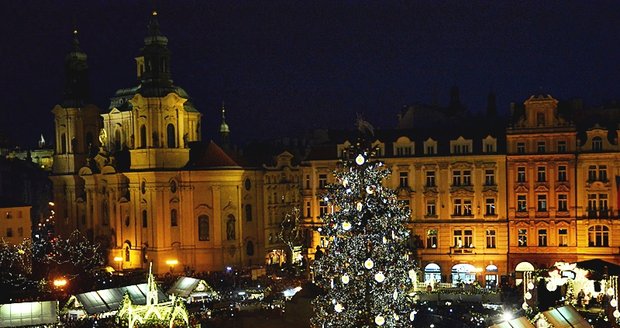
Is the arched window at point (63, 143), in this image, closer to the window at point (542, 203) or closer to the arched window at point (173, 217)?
the arched window at point (173, 217)

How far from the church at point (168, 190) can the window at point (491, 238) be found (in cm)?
2142

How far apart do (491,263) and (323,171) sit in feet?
43.3

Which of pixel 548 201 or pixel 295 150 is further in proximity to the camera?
pixel 295 150

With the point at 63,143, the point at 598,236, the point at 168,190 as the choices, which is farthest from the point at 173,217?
the point at 598,236

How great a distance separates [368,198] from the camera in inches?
1019

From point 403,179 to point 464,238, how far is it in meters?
5.53

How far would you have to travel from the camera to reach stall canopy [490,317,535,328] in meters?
24.6

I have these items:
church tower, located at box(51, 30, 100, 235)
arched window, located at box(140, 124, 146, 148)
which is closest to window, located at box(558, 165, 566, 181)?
arched window, located at box(140, 124, 146, 148)

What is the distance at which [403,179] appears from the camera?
52406 mm

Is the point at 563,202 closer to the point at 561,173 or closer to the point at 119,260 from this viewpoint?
the point at 561,173

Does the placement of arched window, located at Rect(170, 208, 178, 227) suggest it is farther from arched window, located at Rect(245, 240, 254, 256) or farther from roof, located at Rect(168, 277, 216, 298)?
roof, located at Rect(168, 277, 216, 298)

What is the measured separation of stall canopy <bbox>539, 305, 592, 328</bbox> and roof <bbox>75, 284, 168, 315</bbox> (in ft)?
61.6

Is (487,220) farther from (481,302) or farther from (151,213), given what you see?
(151,213)

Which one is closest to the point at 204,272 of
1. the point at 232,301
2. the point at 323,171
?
the point at 323,171
